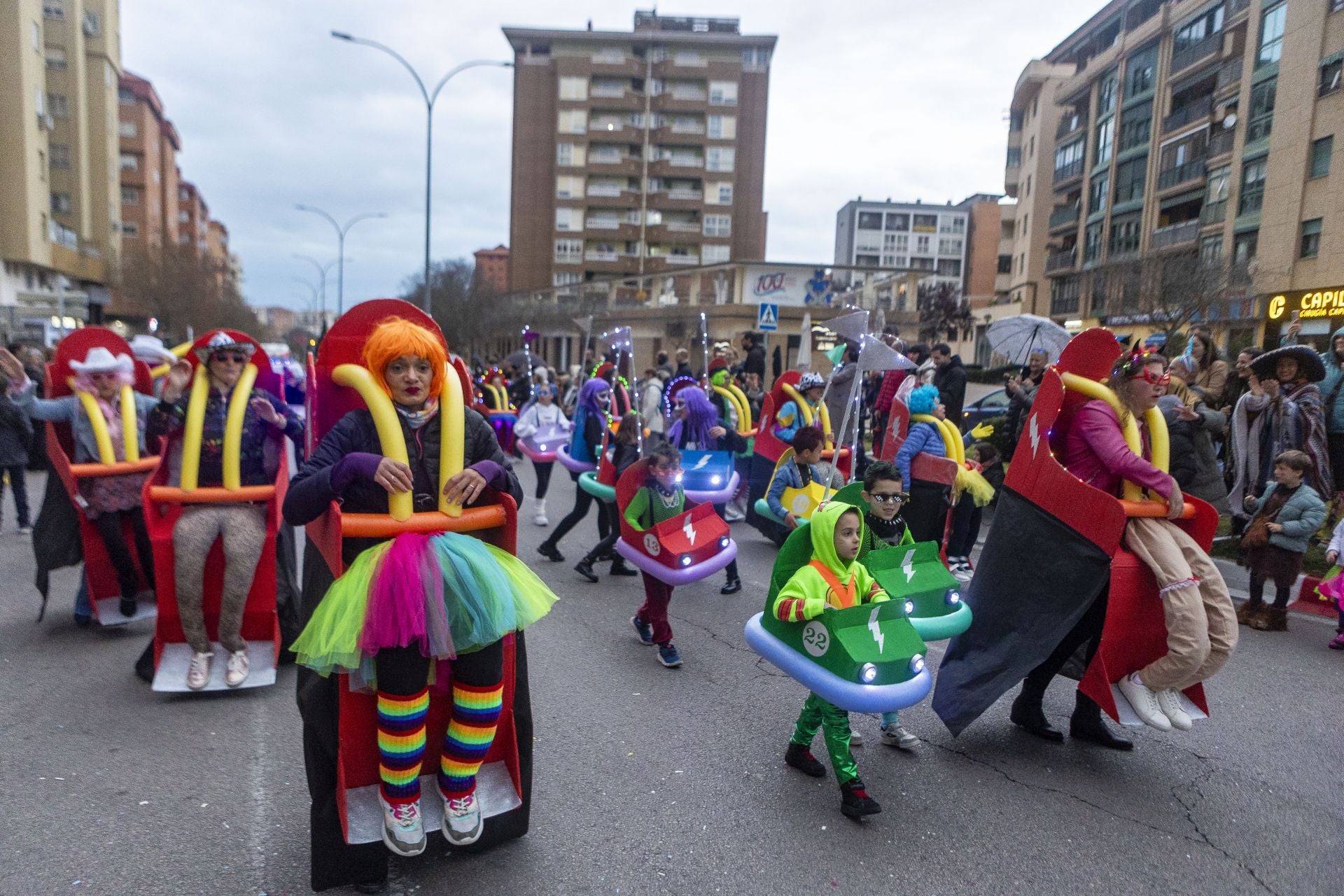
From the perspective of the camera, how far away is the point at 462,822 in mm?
3025

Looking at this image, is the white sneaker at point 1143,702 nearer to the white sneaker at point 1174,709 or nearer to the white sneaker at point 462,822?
the white sneaker at point 1174,709

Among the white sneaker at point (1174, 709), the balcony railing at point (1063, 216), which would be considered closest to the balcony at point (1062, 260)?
the balcony railing at point (1063, 216)

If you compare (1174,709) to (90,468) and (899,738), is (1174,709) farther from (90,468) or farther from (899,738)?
(90,468)

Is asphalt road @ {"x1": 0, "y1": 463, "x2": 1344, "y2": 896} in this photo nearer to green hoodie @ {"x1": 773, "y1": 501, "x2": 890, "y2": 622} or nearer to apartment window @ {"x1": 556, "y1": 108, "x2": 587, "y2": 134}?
green hoodie @ {"x1": 773, "y1": 501, "x2": 890, "y2": 622}

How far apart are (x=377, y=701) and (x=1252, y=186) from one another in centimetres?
3229

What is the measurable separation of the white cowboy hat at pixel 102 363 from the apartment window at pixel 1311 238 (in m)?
26.9

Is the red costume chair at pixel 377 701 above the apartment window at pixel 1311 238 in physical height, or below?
below

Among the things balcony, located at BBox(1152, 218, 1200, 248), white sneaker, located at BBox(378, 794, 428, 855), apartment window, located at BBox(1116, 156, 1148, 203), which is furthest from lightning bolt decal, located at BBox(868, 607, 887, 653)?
apartment window, located at BBox(1116, 156, 1148, 203)

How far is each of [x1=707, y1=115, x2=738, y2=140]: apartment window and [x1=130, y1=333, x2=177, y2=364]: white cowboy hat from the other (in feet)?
198

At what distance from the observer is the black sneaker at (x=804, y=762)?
400 cm

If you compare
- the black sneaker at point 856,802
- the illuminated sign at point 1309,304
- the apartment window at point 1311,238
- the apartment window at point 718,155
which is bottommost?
the black sneaker at point 856,802

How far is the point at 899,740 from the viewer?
14.1 feet

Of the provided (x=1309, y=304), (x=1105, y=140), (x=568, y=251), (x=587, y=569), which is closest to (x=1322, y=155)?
(x=1309, y=304)

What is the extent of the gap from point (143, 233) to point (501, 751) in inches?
2808
